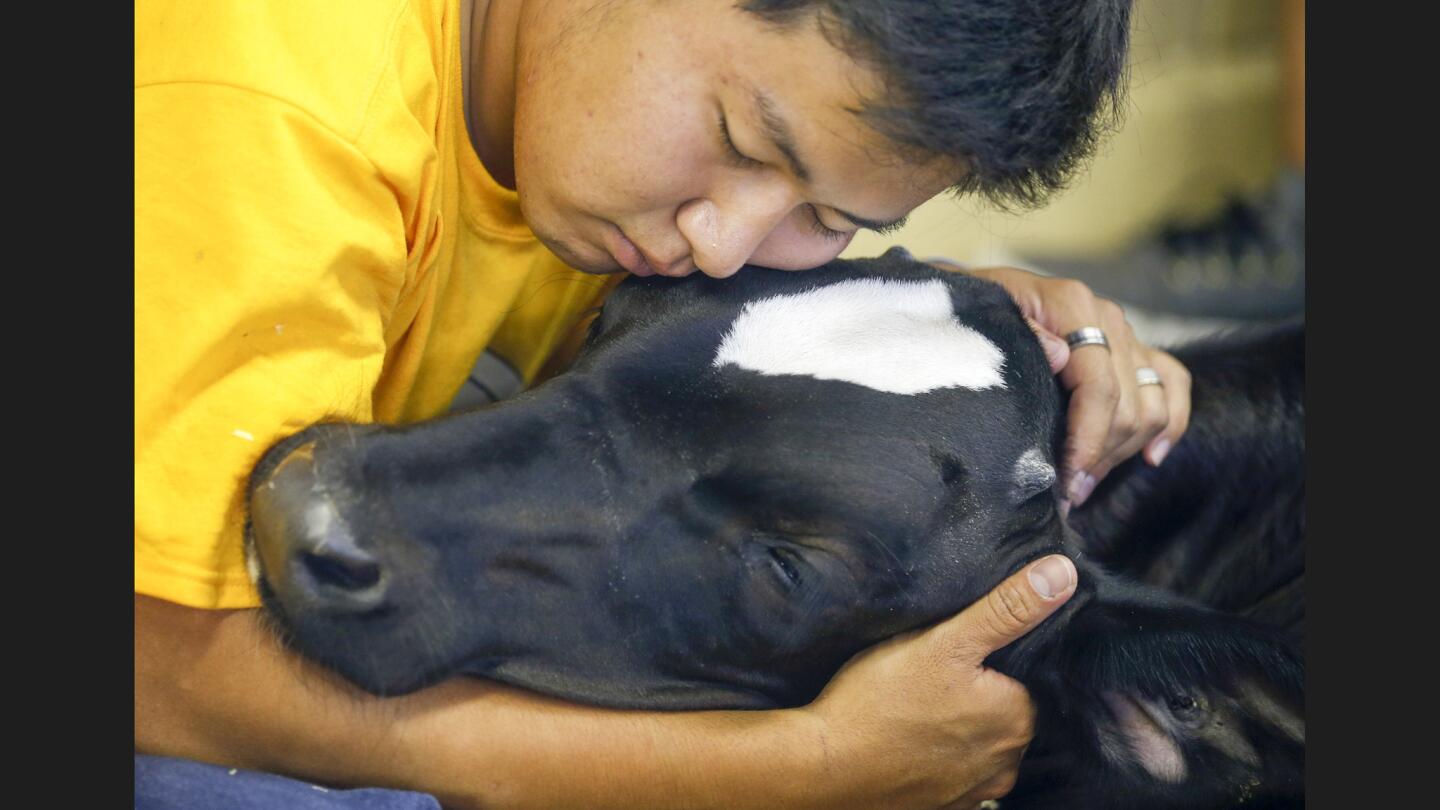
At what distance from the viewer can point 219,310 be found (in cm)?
136

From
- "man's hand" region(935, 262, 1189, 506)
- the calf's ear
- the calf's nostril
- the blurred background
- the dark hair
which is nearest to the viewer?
the calf's nostril

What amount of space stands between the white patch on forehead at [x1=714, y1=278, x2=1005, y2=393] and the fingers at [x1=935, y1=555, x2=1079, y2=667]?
22 cm

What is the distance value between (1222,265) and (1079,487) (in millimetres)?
2176

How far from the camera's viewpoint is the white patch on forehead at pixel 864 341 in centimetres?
155

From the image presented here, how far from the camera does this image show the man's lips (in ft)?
5.41

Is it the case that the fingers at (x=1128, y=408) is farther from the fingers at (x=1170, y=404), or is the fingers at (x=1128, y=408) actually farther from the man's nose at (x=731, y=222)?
the man's nose at (x=731, y=222)

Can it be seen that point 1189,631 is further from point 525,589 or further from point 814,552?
point 525,589

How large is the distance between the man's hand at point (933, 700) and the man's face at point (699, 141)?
1.44 feet

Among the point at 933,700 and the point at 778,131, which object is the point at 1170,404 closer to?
the point at 933,700

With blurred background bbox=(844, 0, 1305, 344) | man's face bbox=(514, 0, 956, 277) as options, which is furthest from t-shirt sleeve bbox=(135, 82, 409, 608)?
blurred background bbox=(844, 0, 1305, 344)

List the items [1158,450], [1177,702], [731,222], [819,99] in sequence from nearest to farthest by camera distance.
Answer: [819,99] → [731,222] → [1177,702] → [1158,450]

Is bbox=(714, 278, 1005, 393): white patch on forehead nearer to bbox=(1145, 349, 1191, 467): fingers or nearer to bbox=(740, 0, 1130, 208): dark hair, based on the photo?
bbox=(740, 0, 1130, 208): dark hair

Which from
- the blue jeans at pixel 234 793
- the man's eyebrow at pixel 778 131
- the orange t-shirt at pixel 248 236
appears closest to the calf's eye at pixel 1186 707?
→ the man's eyebrow at pixel 778 131

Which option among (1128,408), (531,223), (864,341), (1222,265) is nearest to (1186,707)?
(1128,408)
